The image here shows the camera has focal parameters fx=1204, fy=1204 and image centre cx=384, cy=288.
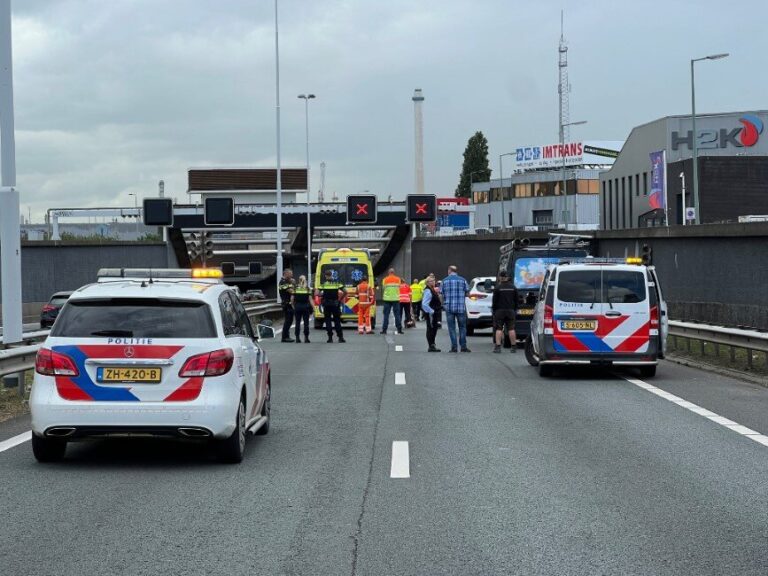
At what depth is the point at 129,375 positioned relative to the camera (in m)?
9.27

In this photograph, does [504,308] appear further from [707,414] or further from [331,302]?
[707,414]

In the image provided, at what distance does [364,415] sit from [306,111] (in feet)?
208

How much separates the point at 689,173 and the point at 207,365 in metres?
67.6

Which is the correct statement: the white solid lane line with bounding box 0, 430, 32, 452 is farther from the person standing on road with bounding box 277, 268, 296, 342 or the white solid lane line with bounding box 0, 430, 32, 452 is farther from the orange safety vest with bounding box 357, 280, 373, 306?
the orange safety vest with bounding box 357, 280, 373, 306

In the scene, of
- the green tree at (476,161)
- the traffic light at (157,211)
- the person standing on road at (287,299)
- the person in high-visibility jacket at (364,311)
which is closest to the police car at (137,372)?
the person standing on road at (287,299)

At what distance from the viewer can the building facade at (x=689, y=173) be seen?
7350 centimetres

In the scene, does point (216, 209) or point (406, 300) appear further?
point (216, 209)

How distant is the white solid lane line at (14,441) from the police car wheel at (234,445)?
2.23 meters

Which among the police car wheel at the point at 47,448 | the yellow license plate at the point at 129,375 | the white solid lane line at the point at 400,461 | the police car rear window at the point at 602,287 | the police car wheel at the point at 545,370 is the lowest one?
the police car wheel at the point at 545,370

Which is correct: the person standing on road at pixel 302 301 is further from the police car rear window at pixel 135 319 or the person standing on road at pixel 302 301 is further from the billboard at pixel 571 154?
the billboard at pixel 571 154

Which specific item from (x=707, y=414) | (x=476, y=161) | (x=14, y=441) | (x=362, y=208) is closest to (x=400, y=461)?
(x=14, y=441)

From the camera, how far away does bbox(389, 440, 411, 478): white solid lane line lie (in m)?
9.10

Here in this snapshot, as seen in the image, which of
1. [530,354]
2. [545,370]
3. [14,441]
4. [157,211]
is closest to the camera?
[14,441]

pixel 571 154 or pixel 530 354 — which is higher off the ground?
pixel 571 154
